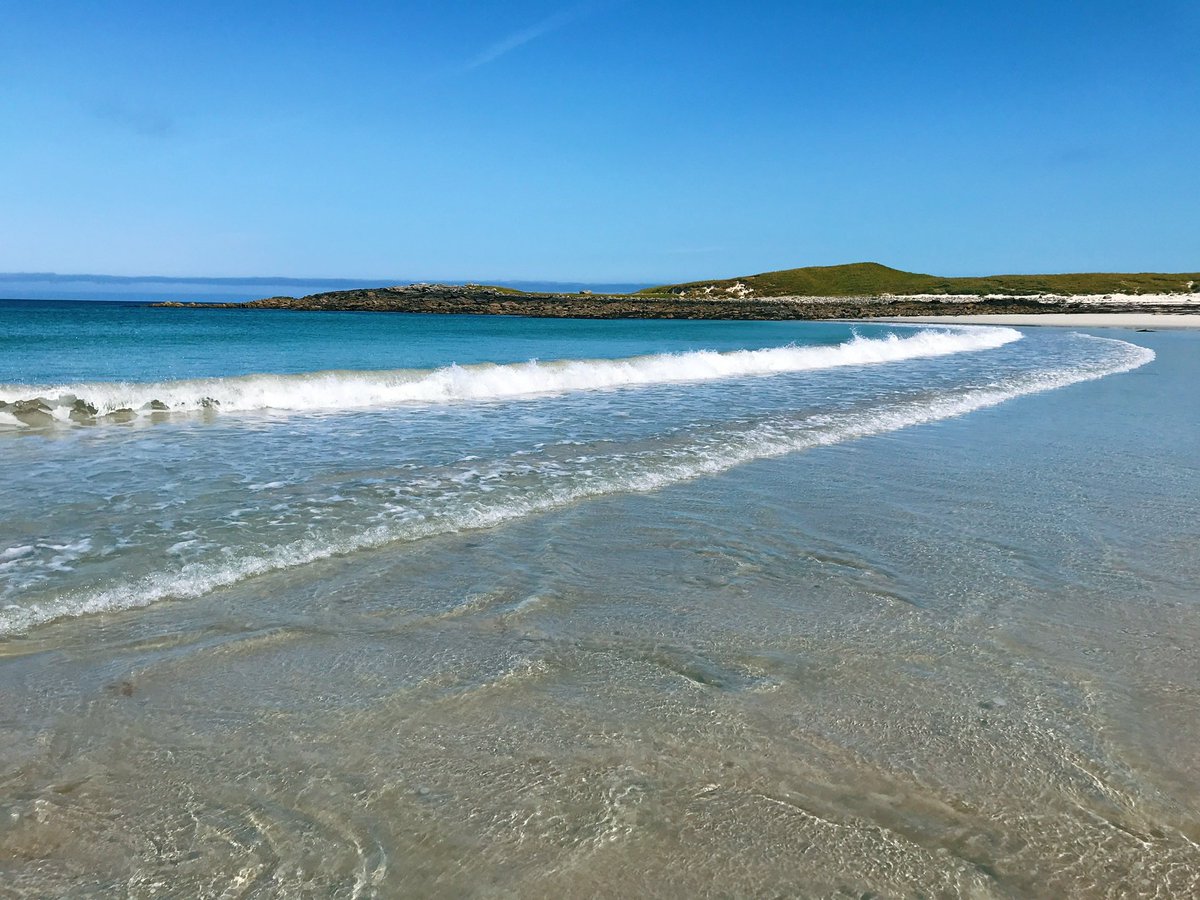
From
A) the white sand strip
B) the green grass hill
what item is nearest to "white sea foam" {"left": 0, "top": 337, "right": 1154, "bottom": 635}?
the white sand strip

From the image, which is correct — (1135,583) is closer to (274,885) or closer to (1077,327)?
(274,885)

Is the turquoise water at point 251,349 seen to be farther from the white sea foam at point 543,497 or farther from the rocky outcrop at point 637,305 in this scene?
the rocky outcrop at point 637,305

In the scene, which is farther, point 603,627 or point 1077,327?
point 1077,327

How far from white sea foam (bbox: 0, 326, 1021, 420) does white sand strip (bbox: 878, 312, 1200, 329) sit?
130 ft

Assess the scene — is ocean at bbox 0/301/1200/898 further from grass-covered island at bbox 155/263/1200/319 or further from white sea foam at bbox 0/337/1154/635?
grass-covered island at bbox 155/263/1200/319

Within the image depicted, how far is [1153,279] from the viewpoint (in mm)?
101812

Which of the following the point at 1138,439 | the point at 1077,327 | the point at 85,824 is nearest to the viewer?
the point at 85,824

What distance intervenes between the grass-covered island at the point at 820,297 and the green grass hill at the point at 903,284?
0.44 ft

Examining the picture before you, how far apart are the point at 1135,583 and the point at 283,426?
1078 centimetres

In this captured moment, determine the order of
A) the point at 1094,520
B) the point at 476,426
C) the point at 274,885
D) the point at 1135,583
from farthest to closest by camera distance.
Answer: the point at 476,426 < the point at 1094,520 < the point at 1135,583 < the point at 274,885

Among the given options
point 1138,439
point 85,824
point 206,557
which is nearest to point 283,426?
point 206,557

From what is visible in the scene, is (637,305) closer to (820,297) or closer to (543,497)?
(820,297)

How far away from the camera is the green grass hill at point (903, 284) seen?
95688 millimetres

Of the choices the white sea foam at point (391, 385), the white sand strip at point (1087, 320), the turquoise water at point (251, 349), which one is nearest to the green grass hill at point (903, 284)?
the white sand strip at point (1087, 320)
